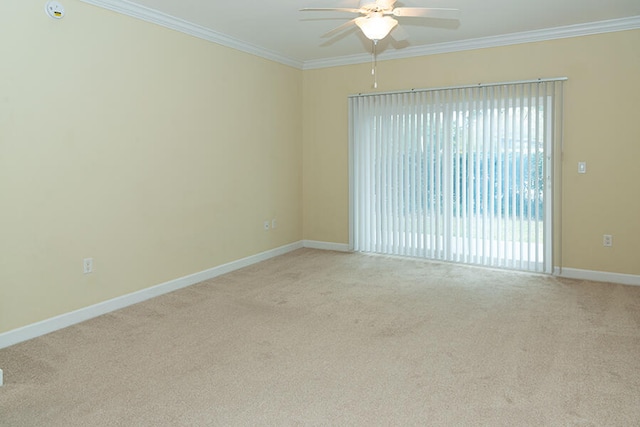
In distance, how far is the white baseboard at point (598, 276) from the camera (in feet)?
15.6

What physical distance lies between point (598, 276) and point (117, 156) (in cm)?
483

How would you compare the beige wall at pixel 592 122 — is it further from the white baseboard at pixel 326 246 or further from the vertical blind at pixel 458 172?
the white baseboard at pixel 326 246

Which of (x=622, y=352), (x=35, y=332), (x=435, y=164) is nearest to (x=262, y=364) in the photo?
(x=35, y=332)

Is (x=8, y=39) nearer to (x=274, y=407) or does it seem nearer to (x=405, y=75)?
(x=274, y=407)

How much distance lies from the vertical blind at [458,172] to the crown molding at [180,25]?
4.55 ft

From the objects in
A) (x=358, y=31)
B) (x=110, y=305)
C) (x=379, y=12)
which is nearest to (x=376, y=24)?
(x=379, y=12)

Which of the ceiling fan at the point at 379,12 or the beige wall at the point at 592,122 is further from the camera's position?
the beige wall at the point at 592,122

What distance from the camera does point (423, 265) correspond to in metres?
5.57

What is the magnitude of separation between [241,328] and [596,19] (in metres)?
4.36

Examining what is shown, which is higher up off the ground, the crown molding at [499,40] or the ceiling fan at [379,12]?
the crown molding at [499,40]

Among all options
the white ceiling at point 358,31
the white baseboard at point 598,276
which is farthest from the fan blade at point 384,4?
the white baseboard at point 598,276

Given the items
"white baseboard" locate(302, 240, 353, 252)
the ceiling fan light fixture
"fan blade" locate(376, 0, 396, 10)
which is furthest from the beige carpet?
"fan blade" locate(376, 0, 396, 10)

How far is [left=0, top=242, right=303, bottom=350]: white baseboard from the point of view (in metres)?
3.37

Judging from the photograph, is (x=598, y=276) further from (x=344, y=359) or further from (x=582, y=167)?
(x=344, y=359)
